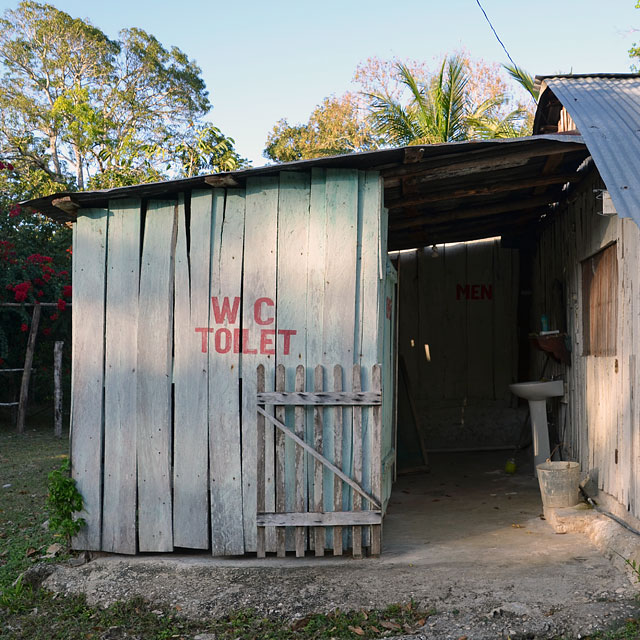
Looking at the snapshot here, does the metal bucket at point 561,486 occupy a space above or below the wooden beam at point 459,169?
below

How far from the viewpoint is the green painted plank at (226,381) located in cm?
530

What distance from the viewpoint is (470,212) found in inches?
313

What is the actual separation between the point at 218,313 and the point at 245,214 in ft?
2.63

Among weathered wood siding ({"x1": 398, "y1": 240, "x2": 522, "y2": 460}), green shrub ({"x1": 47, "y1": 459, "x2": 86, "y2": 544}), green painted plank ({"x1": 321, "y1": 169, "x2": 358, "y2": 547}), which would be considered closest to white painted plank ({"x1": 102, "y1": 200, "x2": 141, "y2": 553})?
green shrub ({"x1": 47, "y1": 459, "x2": 86, "y2": 544})

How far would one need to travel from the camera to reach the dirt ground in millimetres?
4184

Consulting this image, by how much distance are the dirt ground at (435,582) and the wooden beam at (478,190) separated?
3.01m

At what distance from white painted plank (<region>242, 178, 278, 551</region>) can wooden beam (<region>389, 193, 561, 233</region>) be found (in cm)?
263

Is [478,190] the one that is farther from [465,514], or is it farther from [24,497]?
[24,497]

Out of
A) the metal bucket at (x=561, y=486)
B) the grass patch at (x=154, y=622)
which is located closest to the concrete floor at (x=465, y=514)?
the metal bucket at (x=561, y=486)

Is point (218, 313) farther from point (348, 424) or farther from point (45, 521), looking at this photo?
point (45, 521)

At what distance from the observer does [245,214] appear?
5.42 meters

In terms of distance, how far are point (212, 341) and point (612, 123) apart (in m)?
3.59

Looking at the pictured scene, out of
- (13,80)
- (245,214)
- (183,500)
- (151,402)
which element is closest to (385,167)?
(245,214)

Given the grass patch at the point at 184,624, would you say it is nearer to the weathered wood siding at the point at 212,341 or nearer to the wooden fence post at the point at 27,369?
the weathered wood siding at the point at 212,341
